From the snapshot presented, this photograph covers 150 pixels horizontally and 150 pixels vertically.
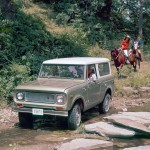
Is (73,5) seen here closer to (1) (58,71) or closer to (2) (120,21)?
(2) (120,21)

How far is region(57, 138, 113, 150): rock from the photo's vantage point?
25.8 feet

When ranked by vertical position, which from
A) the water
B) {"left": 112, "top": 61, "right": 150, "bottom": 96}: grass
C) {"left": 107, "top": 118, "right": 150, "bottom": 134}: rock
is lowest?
the water

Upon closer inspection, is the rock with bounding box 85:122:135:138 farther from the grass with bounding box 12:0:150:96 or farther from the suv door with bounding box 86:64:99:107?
the grass with bounding box 12:0:150:96

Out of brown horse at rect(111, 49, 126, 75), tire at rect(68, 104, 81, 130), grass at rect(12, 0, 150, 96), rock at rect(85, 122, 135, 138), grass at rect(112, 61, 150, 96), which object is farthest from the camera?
brown horse at rect(111, 49, 126, 75)

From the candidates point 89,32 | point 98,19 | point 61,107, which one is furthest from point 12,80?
point 98,19

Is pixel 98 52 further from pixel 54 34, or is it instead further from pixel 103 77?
pixel 103 77

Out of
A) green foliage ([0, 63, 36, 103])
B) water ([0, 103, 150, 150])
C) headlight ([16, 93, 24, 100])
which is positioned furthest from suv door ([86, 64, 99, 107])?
green foliage ([0, 63, 36, 103])

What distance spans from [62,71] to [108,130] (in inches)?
99.2

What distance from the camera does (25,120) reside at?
1016 centimetres

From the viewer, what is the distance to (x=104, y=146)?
8203mm

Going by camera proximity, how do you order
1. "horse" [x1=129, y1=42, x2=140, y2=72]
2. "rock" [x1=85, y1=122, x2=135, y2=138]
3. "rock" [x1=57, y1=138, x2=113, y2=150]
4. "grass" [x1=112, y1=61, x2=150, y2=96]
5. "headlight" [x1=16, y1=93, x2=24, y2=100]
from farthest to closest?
"horse" [x1=129, y1=42, x2=140, y2=72]
"grass" [x1=112, y1=61, x2=150, y2=96]
"headlight" [x1=16, y1=93, x2=24, y2=100]
"rock" [x1=85, y1=122, x2=135, y2=138]
"rock" [x1=57, y1=138, x2=113, y2=150]

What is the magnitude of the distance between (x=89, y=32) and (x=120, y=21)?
6.17m

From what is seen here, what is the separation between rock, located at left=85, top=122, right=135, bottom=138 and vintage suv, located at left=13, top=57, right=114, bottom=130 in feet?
1.79

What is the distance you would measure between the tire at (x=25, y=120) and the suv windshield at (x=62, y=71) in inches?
56.1
